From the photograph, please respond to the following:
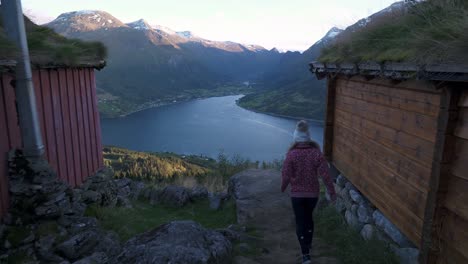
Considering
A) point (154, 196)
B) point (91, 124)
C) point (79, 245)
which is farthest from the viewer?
point (154, 196)

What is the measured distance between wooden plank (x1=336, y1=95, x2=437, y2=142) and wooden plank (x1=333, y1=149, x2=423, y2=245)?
0.77m

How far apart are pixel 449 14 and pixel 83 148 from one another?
258 inches

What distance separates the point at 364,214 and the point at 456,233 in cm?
214

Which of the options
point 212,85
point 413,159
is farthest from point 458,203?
point 212,85

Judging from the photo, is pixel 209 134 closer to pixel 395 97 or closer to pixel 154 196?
pixel 154 196

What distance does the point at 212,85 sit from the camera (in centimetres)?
17762

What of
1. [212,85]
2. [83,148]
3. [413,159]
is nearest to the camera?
[413,159]

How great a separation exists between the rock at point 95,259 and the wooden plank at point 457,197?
3914 millimetres

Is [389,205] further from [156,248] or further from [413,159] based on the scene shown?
[156,248]

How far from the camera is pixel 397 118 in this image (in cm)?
430

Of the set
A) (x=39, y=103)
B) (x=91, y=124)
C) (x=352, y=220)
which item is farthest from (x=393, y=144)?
(x=91, y=124)

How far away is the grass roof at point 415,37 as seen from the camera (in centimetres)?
298

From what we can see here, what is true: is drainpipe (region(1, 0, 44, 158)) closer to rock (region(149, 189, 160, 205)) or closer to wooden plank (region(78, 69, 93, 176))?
wooden plank (region(78, 69, 93, 176))

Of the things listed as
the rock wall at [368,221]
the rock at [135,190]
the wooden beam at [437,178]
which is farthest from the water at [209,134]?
the wooden beam at [437,178]
